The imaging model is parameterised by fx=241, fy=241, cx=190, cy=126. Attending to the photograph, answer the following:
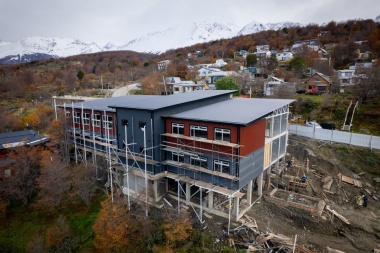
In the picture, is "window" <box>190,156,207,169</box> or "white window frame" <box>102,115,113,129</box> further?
"white window frame" <box>102,115,113,129</box>

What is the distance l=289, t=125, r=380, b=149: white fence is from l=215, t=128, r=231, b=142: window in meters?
20.4

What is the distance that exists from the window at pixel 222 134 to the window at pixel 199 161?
2101 mm

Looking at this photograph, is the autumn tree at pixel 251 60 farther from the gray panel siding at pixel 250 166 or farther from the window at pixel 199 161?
the window at pixel 199 161

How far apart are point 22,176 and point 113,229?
45.8 ft

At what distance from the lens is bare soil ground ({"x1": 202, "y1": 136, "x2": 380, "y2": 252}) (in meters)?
17.8

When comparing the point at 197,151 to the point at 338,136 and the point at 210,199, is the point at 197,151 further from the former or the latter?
the point at 338,136

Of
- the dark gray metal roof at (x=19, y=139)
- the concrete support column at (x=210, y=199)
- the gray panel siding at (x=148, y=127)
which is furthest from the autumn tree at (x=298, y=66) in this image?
the dark gray metal roof at (x=19, y=139)

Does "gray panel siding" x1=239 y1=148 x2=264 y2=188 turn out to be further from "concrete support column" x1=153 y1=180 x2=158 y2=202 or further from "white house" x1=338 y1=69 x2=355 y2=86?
"white house" x1=338 y1=69 x2=355 y2=86

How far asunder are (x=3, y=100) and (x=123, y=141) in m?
57.4

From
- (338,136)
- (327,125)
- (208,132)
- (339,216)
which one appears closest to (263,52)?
(327,125)

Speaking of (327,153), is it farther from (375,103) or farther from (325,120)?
(375,103)

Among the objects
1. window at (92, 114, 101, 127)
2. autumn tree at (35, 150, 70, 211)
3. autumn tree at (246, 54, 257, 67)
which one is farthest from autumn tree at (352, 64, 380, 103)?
autumn tree at (35, 150, 70, 211)

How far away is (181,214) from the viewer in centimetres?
1858

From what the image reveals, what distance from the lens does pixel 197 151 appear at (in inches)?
781
